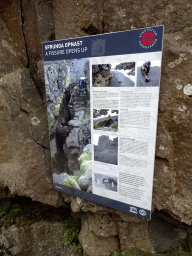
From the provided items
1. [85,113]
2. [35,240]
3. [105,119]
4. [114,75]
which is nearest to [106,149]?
[105,119]

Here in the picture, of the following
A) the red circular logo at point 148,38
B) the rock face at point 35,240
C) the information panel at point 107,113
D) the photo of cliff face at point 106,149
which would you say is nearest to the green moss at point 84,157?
the information panel at point 107,113

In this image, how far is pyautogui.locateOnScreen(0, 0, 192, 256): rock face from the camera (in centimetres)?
186

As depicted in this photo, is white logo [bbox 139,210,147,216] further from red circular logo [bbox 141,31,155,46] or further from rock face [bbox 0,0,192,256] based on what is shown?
red circular logo [bbox 141,31,155,46]

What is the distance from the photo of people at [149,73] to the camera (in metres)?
1.63

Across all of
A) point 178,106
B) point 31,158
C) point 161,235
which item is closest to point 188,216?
point 161,235

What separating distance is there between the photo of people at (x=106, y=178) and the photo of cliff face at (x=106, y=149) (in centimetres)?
12

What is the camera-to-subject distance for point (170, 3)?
182cm

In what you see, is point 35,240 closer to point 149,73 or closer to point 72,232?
point 72,232

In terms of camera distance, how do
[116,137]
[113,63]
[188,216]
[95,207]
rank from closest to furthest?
1. [113,63]
2. [116,137]
3. [188,216]
4. [95,207]

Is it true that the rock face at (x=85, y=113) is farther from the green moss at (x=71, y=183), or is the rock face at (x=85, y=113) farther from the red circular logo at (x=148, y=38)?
the red circular logo at (x=148, y=38)

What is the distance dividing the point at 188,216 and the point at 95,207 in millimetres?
1125

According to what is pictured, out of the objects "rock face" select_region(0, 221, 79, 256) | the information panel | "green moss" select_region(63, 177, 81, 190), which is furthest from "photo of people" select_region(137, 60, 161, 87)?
"rock face" select_region(0, 221, 79, 256)

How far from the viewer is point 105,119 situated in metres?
1.95

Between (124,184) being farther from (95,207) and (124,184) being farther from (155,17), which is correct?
(155,17)
